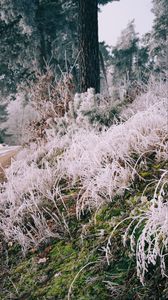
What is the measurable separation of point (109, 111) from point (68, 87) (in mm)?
1504

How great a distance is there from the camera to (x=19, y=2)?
54.1ft

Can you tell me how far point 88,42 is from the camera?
8.14 meters

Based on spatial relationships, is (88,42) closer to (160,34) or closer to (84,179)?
(84,179)

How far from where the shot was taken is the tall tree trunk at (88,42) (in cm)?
812

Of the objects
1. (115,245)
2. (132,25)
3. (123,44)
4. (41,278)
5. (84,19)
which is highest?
(132,25)

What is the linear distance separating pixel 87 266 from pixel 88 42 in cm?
635

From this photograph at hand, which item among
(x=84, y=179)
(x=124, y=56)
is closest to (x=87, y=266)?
(x=84, y=179)

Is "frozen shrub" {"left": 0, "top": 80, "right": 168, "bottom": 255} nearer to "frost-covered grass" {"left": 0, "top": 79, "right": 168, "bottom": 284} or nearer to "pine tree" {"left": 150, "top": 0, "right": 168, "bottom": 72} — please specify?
"frost-covered grass" {"left": 0, "top": 79, "right": 168, "bottom": 284}

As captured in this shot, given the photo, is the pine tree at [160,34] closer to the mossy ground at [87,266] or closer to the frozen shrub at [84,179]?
the frozen shrub at [84,179]

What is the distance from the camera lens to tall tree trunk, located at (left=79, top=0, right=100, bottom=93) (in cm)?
812

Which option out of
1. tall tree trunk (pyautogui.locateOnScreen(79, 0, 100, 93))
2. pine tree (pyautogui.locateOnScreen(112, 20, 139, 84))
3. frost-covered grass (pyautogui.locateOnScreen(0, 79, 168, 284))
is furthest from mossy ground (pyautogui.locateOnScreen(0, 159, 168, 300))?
pine tree (pyautogui.locateOnScreen(112, 20, 139, 84))

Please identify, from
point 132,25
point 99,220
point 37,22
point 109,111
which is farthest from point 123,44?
point 99,220

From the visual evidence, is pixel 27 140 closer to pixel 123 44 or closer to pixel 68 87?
pixel 68 87

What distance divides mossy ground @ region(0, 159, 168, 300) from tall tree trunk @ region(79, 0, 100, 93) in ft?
16.6
